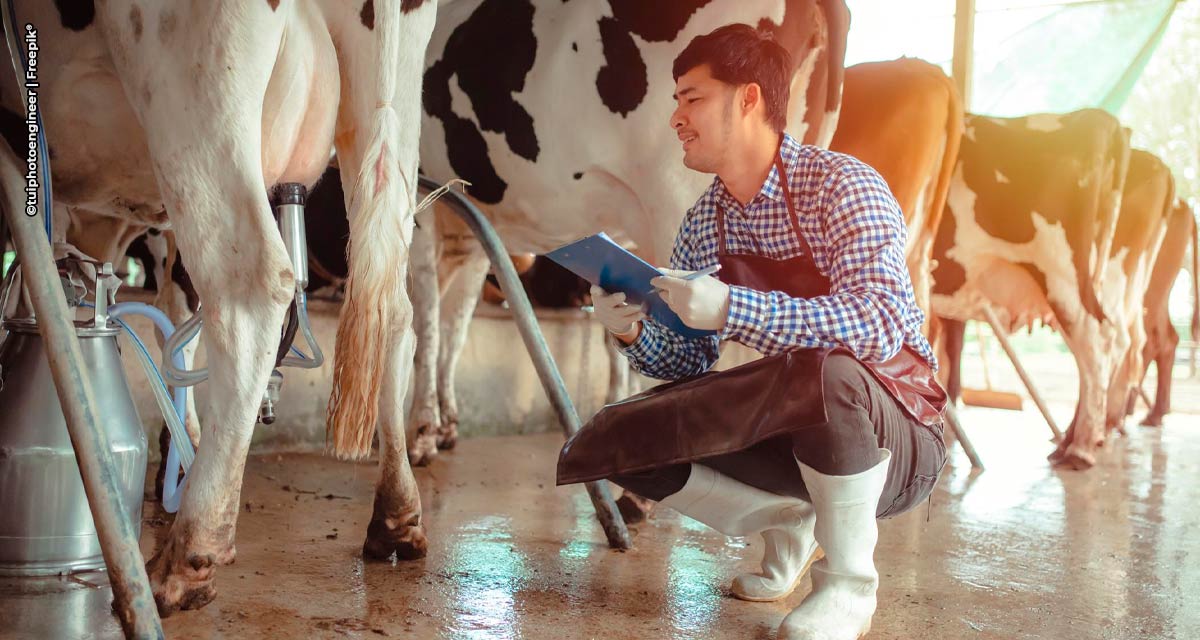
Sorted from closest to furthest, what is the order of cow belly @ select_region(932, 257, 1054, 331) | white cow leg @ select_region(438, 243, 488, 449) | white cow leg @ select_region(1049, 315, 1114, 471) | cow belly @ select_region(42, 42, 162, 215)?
1. cow belly @ select_region(42, 42, 162, 215)
2. white cow leg @ select_region(438, 243, 488, 449)
3. white cow leg @ select_region(1049, 315, 1114, 471)
4. cow belly @ select_region(932, 257, 1054, 331)

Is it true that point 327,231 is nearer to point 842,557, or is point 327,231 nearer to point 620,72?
point 620,72

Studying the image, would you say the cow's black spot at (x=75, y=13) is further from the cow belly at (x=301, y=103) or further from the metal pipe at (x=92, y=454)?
the metal pipe at (x=92, y=454)

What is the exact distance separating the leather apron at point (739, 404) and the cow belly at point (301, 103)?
0.88 metres

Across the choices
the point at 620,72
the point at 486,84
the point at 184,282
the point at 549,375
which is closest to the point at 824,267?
the point at 549,375

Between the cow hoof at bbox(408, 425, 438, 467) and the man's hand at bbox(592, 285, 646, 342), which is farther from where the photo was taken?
the cow hoof at bbox(408, 425, 438, 467)

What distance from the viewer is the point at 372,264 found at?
2217mm

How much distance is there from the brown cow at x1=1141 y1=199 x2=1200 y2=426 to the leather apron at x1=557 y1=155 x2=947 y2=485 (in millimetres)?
7860

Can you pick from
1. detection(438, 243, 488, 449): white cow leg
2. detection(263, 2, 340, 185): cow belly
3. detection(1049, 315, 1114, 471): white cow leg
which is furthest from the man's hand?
detection(1049, 315, 1114, 471): white cow leg

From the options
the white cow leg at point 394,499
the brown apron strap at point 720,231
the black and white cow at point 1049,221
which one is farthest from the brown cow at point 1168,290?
the white cow leg at point 394,499

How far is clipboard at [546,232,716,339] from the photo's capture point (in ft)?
6.41

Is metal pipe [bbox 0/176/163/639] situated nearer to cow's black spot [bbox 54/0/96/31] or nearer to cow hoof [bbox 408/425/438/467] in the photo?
cow's black spot [bbox 54/0/96/31]

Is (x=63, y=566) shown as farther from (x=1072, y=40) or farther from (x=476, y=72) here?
(x=1072, y=40)

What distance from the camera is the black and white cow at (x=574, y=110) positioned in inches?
131

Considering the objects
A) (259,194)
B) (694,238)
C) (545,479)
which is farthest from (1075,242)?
(259,194)
